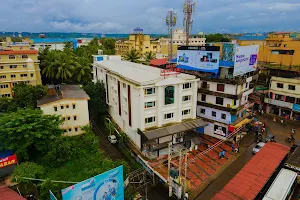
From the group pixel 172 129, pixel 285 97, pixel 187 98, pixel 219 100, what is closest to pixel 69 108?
pixel 172 129

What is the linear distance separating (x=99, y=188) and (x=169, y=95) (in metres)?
18.0

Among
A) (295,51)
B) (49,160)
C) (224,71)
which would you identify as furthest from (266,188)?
(295,51)

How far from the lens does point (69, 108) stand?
35.9m

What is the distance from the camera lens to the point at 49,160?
28.6 metres

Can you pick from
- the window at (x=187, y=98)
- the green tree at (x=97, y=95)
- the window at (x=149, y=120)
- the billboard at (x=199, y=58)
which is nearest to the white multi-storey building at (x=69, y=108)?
the green tree at (x=97, y=95)

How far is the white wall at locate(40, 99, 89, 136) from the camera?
34.5m

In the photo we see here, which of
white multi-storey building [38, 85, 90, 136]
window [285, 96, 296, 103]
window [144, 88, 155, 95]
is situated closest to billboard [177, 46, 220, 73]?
window [144, 88, 155, 95]

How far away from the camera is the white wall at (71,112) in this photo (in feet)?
113

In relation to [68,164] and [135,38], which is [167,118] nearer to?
[68,164]

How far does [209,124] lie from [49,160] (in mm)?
25659

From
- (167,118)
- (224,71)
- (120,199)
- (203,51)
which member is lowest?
(120,199)

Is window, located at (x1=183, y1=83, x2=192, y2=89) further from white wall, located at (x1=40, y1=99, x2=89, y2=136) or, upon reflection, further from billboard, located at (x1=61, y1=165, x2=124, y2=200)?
billboard, located at (x1=61, y1=165, x2=124, y2=200)

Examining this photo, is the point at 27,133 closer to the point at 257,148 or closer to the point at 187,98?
the point at 187,98

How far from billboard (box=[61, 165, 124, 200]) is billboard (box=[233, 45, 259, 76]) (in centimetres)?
2499
